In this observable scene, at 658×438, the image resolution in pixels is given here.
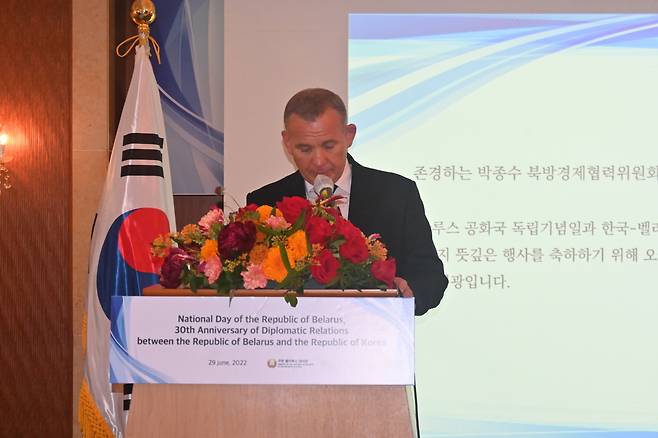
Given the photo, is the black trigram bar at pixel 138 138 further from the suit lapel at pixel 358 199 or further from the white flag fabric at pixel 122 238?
the suit lapel at pixel 358 199

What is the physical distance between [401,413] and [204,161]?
3415 mm

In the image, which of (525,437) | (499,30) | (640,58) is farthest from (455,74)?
(525,437)

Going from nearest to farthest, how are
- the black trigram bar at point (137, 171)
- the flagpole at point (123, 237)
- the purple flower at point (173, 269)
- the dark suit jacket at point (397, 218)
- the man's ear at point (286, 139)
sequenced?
the purple flower at point (173, 269)
the flagpole at point (123, 237)
the black trigram bar at point (137, 171)
the dark suit jacket at point (397, 218)
the man's ear at point (286, 139)

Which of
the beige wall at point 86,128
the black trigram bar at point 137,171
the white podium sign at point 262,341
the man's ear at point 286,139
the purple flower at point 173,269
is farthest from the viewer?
the beige wall at point 86,128

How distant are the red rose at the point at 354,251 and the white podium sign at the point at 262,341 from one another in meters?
0.18

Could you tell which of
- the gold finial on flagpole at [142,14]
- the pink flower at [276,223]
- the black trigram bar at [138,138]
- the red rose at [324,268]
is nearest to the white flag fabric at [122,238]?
the black trigram bar at [138,138]

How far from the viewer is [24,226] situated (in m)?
5.21

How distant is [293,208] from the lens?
7.20ft

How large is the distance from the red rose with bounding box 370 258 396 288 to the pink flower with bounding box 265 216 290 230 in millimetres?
231

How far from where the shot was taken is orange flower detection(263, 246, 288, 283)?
6.74ft

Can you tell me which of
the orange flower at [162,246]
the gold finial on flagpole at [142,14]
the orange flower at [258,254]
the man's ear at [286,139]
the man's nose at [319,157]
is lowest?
the orange flower at [258,254]

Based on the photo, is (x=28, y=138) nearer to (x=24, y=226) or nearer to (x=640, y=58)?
(x=24, y=226)

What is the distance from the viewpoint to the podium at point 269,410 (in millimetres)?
1957

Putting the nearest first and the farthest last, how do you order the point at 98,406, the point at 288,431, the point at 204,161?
the point at 288,431, the point at 98,406, the point at 204,161
